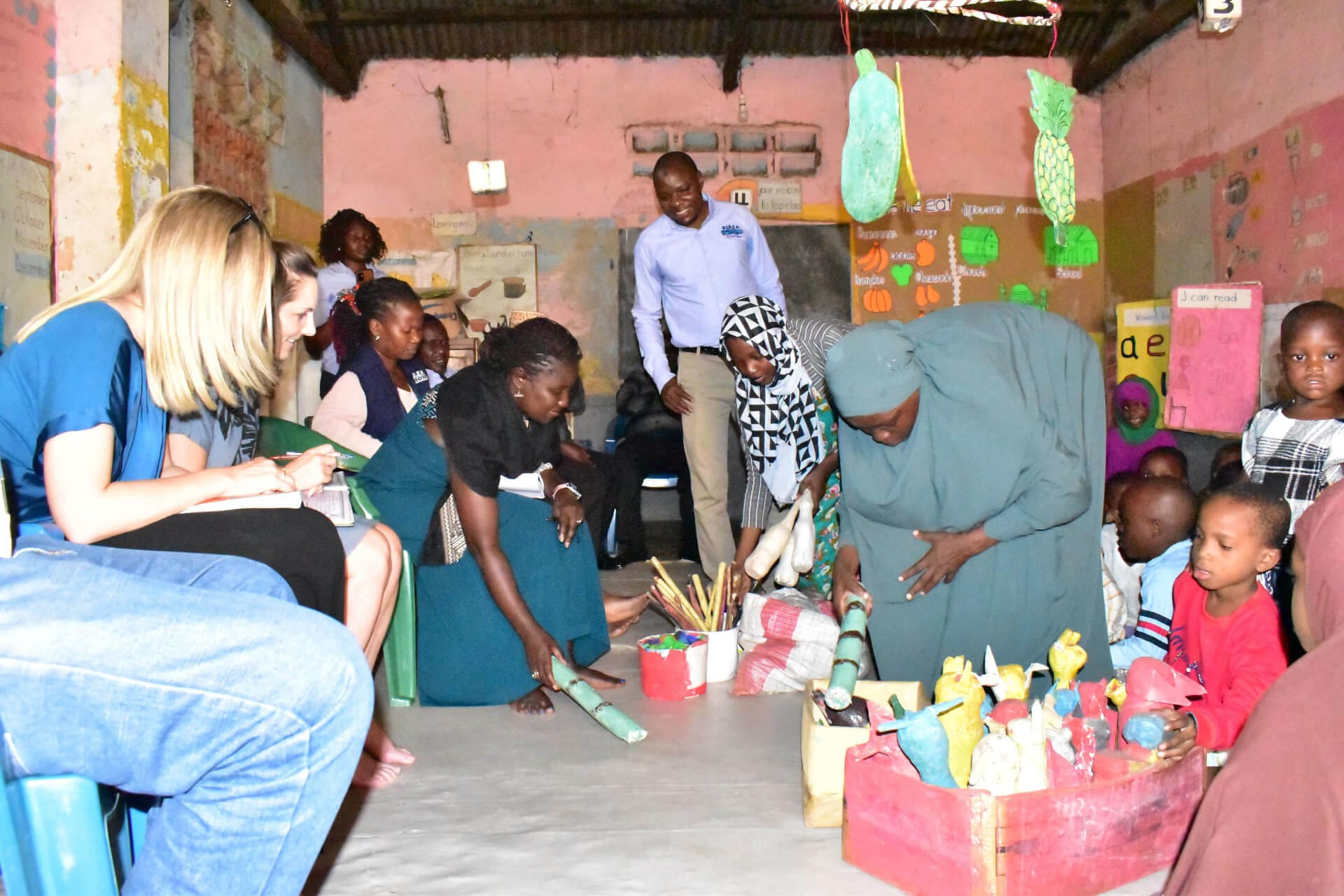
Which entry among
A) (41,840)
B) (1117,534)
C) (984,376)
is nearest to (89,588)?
(41,840)

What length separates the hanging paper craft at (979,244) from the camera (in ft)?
24.4

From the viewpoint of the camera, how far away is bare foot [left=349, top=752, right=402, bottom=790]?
2.34 metres

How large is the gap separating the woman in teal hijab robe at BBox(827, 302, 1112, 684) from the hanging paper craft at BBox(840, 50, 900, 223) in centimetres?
62

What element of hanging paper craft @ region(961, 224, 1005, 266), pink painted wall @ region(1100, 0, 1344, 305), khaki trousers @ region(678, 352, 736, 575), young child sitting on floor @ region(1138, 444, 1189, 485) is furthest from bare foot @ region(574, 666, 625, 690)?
hanging paper craft @ region(961, 224, 1005, 266)

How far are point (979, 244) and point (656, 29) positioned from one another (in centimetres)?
262

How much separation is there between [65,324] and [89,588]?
576 millimetres

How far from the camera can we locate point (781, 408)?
3.59 metres

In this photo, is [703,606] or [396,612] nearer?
[396,612]

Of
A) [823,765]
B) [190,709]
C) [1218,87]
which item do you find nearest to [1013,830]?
[823,765]

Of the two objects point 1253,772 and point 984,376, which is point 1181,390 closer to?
point 984,376

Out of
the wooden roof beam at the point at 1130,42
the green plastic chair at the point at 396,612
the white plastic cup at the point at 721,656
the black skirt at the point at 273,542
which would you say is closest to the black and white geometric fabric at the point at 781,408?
the white plastic cup at the point at 721,656

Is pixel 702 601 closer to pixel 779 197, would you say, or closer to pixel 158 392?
pixel 158 392

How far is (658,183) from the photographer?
4.45m

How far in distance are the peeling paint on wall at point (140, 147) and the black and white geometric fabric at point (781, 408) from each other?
2.09m
